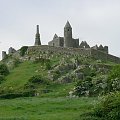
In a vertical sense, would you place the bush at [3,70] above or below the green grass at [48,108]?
above

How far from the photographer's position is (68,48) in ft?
378

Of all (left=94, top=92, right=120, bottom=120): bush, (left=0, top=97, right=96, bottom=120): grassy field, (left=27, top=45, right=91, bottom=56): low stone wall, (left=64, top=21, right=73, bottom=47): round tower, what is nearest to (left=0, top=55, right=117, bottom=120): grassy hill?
(left=0, top=97, right=96, bottom=120): grassy field

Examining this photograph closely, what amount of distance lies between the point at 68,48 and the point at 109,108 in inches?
2621

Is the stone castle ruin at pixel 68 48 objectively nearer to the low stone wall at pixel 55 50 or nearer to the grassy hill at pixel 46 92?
the low stone wall at pixel 55 50

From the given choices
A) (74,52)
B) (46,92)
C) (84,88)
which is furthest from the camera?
(74,52)

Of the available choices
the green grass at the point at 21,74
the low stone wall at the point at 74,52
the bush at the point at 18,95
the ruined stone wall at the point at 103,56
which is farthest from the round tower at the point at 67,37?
the bush at the point at 18,95

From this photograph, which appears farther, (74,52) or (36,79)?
(74,52)

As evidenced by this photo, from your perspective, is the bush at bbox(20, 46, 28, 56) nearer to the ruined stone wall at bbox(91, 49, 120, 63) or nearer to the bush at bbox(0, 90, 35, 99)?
the ruined stone wall at bbox(91, 49, 120, 63)

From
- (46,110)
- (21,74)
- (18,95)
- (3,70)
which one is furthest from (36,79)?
(46,110)

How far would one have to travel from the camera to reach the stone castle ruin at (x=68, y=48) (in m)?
114

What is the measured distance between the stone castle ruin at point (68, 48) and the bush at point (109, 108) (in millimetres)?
62740

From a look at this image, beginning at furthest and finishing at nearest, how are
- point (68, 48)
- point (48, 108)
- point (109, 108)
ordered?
point (68, 48)
point (48, 108)
point (109, 108)

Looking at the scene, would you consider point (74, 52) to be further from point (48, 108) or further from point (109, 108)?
point (109, 108)

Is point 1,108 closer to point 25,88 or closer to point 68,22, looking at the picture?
point 25,88
